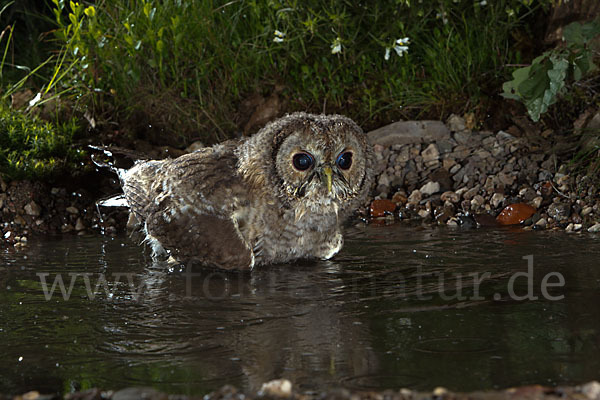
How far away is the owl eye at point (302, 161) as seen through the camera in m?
4.48

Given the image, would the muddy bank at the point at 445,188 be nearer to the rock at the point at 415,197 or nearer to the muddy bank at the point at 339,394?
the rock at the point at 415,197

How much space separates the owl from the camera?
14.8 feet

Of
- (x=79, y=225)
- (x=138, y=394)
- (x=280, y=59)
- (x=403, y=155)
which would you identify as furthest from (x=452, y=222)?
(x=138, y=394)

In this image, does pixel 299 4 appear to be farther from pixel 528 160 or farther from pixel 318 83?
pixel 528 160

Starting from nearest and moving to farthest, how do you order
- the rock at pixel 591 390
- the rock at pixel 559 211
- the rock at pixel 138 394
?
the rock at pixel 591 390, the rock at pixel 138 394, the rock at pixel 559 211

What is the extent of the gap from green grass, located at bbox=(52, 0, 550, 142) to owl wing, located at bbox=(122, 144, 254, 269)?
7.70 ft

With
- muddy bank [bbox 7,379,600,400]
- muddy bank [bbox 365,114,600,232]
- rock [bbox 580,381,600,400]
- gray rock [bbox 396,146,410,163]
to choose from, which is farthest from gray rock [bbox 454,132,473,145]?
rock [bbox 580,381,600,400]

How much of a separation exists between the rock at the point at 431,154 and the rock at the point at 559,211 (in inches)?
51.7

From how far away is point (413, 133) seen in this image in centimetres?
700

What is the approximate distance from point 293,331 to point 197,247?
4.78ft

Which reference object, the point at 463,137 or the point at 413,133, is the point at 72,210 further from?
the point at 463,137

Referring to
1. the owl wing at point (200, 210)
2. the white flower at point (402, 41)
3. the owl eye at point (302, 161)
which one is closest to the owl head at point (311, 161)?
the owl eye at point (302, 161)

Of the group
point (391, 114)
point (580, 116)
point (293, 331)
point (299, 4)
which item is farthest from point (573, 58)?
point (293, 331)

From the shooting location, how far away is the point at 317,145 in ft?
14.3
